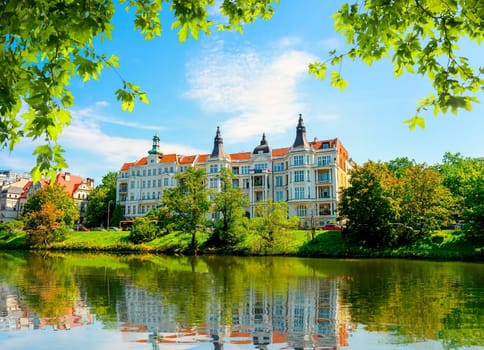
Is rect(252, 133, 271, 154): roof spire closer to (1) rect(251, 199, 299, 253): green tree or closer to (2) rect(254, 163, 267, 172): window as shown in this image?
(2) rect(254, 163, 267, 172): window

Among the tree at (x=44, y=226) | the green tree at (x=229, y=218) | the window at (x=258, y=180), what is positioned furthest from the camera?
the window at (x=258, y=180)

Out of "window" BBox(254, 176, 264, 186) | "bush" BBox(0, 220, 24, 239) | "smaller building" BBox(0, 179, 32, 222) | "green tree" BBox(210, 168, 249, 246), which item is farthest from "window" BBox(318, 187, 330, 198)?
"smaller building" BBox(0, 179, 32, 222)

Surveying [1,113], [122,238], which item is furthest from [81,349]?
[122,238]

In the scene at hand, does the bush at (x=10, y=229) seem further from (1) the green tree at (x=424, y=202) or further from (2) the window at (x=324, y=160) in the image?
(1) the green tree at (x=424, y=202)

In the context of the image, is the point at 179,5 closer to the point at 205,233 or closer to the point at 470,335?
the point at 470,335

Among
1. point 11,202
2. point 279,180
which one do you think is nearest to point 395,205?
point 279,180

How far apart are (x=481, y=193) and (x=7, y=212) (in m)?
116

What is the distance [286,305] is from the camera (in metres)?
14.0

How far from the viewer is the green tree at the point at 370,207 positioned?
44469 millimetres

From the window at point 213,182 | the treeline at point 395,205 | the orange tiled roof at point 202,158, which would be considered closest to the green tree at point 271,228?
the treeline at point 395,205

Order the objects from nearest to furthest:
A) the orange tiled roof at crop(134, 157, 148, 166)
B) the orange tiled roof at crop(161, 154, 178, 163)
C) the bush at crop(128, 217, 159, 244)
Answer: the bush at crop(128, 217, 159, 244) → the orange tiled roof at crop(161, 154, 178, 163) → the orange tiled roof at crop(134, 157, 148, 166)

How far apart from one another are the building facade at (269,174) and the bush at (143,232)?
483 inches

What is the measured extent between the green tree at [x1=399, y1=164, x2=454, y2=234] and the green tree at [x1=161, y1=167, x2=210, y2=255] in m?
25.3

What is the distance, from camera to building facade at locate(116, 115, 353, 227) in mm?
65625
